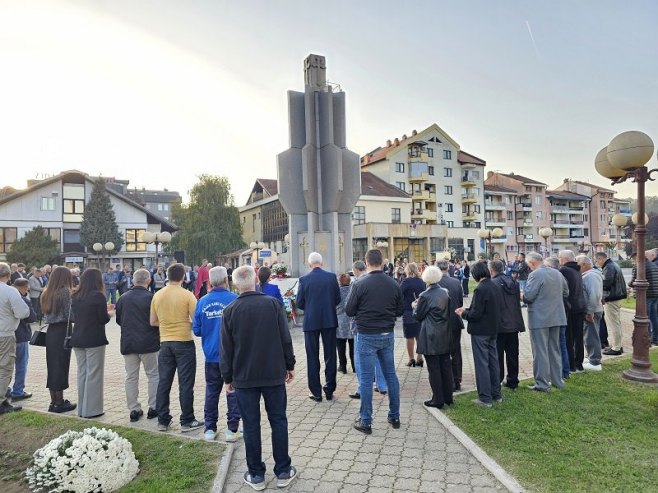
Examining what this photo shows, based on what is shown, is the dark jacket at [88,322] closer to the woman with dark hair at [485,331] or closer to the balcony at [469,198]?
the woman with dark hair at [485,331]

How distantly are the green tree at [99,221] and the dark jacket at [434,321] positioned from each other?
4420 cm

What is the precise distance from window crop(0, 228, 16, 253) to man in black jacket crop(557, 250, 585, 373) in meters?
47.2

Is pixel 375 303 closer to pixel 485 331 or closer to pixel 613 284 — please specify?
pixel 485 331

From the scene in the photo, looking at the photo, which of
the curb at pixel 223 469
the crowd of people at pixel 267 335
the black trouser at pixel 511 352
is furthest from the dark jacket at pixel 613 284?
the curb at pixel 223 469

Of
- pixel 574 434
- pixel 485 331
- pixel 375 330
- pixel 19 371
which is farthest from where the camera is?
pixel 19 371

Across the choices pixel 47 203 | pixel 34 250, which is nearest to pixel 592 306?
pixel 34 250

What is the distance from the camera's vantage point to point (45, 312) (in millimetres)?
6211

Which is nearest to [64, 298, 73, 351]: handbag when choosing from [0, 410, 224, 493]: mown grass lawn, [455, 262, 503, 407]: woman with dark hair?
[0, 410, 224, 493]: mown grass lawn

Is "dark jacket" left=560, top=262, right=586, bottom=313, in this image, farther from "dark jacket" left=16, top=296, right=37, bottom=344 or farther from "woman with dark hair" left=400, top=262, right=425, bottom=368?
"dark jacket" left=16, top=296, right=37, bottom=344

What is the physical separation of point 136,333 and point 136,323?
131 mm

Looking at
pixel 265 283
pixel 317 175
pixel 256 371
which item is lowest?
pixel 256 371

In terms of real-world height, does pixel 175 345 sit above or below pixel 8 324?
below

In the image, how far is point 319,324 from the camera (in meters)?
6.44

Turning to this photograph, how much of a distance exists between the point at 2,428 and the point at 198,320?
10.9 ft
